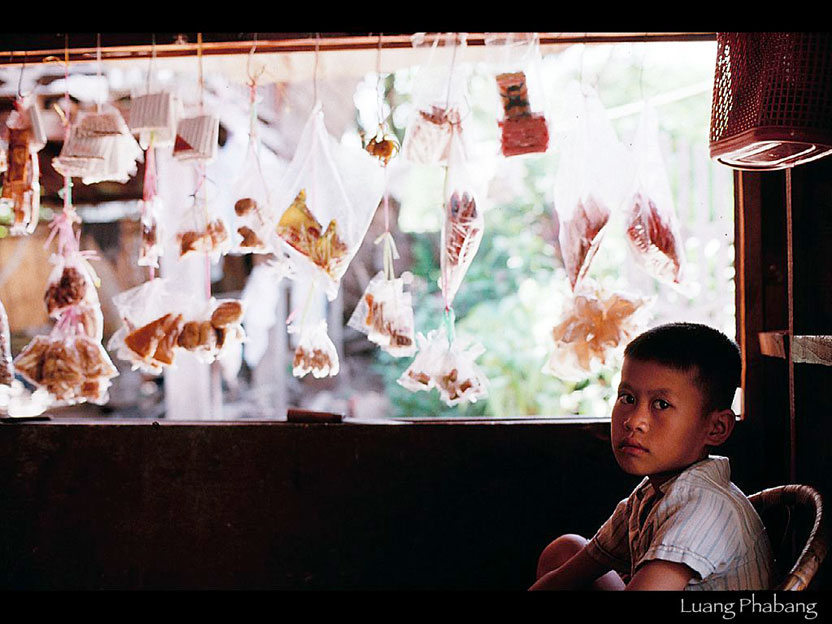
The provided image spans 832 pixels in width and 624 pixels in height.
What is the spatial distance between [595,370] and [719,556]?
0.90 m

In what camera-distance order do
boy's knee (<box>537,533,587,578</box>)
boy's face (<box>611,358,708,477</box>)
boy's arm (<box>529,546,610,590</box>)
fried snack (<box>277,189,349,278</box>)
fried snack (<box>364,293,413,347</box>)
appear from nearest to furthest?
boy's face (<box>611,358,708,477</box>)
boy's arm (<box>529,546,610,590</box>)
boy's knee (<box>537,533,587,578</box>)
fried snack (<box>277,189,349,278</box>)
fried snack (<box>364,293,413,347</box>)

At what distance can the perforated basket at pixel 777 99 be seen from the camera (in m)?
1.68

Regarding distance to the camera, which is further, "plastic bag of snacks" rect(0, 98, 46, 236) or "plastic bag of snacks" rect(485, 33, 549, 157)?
"plastic bag of snacks" rect(0, 98, 46, 236)

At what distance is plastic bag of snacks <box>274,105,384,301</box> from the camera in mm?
2344

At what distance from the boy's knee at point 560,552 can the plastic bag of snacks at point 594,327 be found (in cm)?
61

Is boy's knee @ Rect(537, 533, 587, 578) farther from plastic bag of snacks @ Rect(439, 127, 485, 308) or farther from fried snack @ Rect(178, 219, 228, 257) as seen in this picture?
fried snack @ Rect(178, 219, 228, 257)

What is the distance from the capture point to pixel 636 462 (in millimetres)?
1620

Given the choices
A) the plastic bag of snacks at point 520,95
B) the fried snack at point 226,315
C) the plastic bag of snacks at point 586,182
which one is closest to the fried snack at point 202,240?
the fried snack at point 226,315

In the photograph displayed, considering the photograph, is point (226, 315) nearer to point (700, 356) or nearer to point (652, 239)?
point (652, 239)

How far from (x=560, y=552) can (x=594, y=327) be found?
0.72 m

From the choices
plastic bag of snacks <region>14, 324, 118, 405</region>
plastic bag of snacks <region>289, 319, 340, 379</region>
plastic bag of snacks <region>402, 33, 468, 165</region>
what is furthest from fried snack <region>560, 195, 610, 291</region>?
plastic bag of snacks <region>14, 324, 118, 405</region>

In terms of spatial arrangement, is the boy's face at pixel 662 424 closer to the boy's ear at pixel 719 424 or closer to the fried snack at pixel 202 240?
the boy's ear at pixel 719 424

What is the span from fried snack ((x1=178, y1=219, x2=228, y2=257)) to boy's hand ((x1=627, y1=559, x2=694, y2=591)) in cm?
162

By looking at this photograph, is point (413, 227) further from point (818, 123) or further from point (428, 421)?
point (818, 123)
